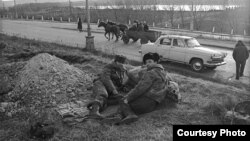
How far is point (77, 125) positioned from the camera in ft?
18.8

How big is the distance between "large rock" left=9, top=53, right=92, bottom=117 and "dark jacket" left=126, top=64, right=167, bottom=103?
6.85 feet

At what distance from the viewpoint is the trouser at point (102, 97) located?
6.39 m

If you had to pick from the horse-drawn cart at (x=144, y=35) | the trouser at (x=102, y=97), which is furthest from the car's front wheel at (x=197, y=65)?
the trouser at (x=102, y=97)

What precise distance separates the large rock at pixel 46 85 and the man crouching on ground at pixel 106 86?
85 cm

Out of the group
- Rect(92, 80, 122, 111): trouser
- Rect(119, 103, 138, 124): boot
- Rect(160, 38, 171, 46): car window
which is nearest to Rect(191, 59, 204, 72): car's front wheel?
Rect(160, 38, 171, 46): car window

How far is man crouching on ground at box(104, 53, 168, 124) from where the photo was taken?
230 inches

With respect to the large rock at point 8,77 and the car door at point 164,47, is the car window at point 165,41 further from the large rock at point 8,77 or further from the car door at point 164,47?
the large rock at point 8,77

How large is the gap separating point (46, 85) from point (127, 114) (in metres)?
2.72

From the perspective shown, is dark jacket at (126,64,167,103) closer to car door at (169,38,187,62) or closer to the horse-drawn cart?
car door at (169,38,187,62)

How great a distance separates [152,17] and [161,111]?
3440 cm

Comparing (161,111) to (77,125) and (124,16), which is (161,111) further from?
(124,16)

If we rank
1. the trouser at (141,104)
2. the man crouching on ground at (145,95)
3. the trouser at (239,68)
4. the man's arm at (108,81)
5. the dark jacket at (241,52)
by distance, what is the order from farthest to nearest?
the trouser at (239,68)
the dark jacket at (241,52)
the man's arm at (108,81)
the trouser at (141,104)
the man crouching on ground at (145,95)

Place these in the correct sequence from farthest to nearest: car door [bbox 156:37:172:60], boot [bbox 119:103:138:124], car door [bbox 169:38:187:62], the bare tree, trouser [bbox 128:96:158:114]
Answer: the bare tree
car door [bbox 156:37:172:60]
car door [bbox 169:38:187:62]
trouser [bbox 128:96:158:114]
boot [bbox 119:103:138:124]

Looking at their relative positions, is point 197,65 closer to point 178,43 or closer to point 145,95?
point 178,43
